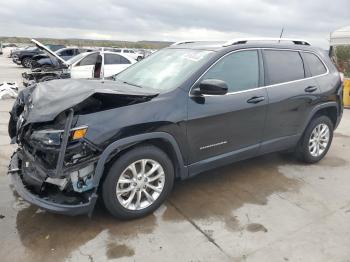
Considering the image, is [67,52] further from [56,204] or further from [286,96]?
[56,204]

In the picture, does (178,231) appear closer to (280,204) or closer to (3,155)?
(280,204)

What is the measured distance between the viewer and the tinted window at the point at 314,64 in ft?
16.8

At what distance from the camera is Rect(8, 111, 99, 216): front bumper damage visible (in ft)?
10.2

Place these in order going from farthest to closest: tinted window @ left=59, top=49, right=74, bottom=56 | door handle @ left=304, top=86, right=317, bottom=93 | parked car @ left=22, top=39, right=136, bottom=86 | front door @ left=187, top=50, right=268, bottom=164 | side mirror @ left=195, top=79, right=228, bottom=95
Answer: tinted window @ left=59, top=49, right=74, bottom=56
parked car @ left=22, top=39, right=136, bottom=86
door handle @ left=304, top=86, right=317, bottom=93
front door @ left=187, top=50, right=268, bottom=164
side mirror @ left=195, top=79, right=228, bottom=95

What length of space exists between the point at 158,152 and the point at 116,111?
60 centimetres

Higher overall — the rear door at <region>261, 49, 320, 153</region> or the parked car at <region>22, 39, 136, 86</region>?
the rear door at <region>261, 49, 320, 153</region>

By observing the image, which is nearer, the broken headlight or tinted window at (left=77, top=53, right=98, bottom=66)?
the broken headlight

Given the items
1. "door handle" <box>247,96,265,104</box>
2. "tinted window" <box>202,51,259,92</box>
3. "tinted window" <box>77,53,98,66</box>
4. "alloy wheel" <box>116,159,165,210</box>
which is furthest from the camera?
"tinted window" <box>77,53,98,66</box>

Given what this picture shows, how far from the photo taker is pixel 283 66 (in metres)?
4.73

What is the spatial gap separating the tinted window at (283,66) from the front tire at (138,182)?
1810 millimetres

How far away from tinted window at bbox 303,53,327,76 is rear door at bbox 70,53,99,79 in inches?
362

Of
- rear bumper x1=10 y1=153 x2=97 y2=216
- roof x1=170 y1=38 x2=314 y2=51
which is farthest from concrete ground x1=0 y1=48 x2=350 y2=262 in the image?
roof x1=170 y1=38 x2=314 y2=51

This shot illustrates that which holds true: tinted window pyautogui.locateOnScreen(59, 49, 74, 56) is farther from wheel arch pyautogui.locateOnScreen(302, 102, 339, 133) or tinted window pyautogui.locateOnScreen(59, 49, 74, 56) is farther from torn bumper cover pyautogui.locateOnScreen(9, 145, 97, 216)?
torn bumper cover pyautogui.locateOnScreen(9, 145, 97, 216)

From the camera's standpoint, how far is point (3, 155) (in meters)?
5.46
